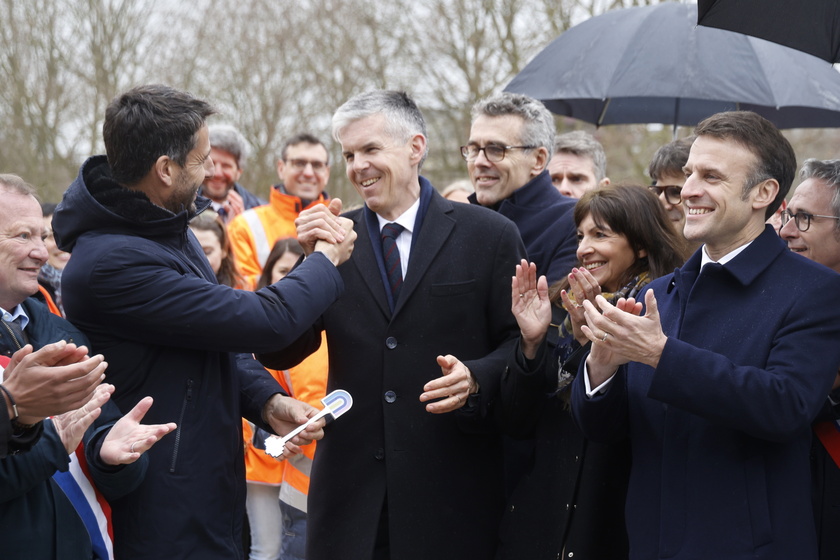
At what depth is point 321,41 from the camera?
50.1 ft

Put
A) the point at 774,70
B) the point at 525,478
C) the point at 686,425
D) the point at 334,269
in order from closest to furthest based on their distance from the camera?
the point at 686,425 → the point at 334,269 → the point at 525,478 → the point at 774,70

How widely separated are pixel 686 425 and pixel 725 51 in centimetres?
300

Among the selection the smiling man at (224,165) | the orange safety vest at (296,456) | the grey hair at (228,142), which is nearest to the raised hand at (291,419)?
the orange safety vest at (296,456)

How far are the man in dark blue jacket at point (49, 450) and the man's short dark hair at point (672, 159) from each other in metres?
2.87

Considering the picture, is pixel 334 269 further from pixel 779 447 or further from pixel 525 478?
pixel 779 447

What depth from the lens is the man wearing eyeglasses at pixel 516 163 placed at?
4855 millimetres

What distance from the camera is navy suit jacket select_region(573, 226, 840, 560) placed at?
2.88 m

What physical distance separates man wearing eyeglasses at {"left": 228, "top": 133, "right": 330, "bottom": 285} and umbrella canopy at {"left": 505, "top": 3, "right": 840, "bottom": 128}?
2015 millimetres

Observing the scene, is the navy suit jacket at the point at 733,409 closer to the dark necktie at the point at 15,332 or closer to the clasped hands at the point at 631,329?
the clasped hands at the point at 631,329

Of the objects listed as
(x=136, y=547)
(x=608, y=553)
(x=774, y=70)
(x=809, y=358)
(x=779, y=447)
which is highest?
(x=774, y=70)

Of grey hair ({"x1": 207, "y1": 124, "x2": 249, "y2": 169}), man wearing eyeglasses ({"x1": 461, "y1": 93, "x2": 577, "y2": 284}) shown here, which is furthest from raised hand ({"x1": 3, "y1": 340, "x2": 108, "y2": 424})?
grey hair ({"x1": 207, "y1": 124, "x2": 249, "y2": 169})

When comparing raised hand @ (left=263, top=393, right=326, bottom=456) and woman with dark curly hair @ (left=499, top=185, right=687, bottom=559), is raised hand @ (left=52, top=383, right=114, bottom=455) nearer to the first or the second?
raised hand @ (left=263, top=393, right=326, bottom=456)

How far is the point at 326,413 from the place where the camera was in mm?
3545

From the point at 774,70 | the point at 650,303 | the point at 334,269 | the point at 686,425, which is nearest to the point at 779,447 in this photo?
the point at 686,425
